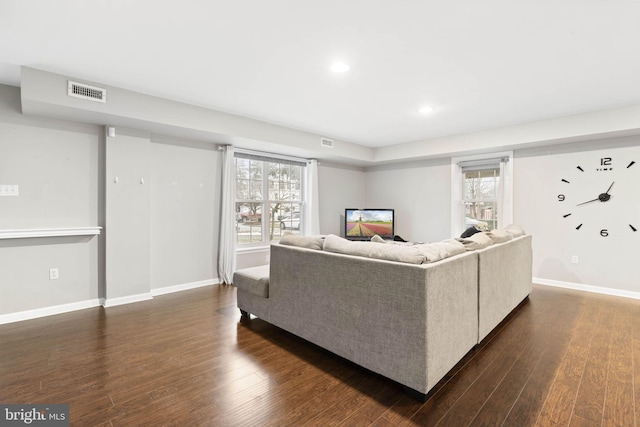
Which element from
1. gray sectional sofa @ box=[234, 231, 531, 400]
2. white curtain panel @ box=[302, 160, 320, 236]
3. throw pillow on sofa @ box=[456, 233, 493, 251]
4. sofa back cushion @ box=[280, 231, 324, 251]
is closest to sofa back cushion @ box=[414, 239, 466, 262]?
gray sectional sofa @ box=[234, 231, 531, 400]

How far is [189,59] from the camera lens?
104 inches

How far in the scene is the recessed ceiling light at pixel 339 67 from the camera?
2.71m

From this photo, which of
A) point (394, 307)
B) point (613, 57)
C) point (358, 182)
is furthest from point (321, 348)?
point (358, 182)

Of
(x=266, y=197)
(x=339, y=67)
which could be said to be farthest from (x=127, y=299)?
(x=339, y=67)

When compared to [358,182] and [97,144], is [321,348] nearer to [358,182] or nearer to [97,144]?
[97,144]

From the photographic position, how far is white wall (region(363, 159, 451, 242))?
586 cm

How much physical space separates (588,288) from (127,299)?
20.9 feet

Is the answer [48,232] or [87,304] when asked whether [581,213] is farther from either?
[48,232]

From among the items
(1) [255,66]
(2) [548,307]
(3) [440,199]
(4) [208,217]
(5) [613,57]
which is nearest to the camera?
(5) [613,57]

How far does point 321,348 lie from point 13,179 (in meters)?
3.67

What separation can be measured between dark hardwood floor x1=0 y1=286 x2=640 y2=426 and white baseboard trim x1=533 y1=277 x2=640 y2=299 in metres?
1.16

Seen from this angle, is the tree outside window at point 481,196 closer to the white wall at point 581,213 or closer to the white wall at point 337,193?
the white wall at point 581,213

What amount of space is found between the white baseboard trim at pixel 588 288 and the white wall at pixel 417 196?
1.65 metres

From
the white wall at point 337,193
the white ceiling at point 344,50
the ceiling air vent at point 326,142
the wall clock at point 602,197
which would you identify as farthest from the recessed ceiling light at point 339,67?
the wall clock at point 602,197
